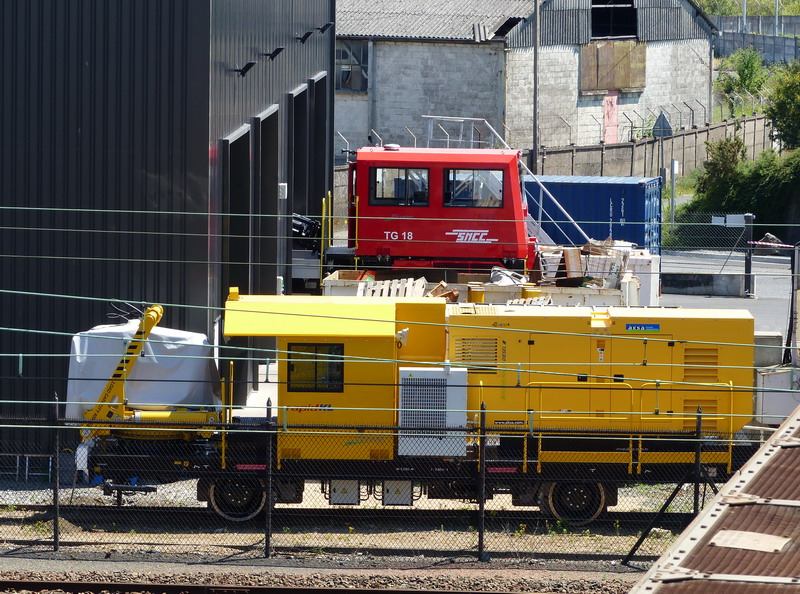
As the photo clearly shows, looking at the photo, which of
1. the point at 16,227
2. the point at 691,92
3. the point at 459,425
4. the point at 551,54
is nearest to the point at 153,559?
the point at 459,425

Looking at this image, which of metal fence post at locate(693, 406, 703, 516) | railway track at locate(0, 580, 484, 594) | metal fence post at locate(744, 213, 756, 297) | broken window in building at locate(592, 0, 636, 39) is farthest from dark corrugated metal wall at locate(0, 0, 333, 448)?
broken window in building at locate(592, 0, 636, 39)

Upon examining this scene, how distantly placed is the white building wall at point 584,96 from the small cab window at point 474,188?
93.7ft

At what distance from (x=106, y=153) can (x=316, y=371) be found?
503 centimetres

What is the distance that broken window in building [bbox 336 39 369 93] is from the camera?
51406mm

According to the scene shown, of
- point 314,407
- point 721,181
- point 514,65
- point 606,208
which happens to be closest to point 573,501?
point 314,407

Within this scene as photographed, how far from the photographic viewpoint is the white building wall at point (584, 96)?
51.6m

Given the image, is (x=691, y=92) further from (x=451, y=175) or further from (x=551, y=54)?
(x=451, y=175)

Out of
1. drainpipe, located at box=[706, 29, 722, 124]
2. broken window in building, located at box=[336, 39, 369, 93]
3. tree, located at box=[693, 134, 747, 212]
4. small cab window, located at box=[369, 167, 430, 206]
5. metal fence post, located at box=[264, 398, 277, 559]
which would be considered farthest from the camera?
drainpipe, located at box=[706, 29, 722, 124]

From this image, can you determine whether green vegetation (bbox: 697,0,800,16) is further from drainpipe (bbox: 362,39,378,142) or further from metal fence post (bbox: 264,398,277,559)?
metal fence post (bbox: 264,398,277,559)

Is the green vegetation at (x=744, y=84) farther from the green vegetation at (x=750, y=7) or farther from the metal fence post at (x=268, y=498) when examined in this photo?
the metal fence post at (x=268, y=498)

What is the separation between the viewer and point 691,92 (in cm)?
5944

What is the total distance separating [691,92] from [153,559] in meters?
50.8

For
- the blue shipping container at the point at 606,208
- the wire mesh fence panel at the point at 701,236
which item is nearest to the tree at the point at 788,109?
the wire mesh fence panel at the point at 701,236

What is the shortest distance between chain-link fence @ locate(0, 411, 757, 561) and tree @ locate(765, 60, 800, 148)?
36.5 m
